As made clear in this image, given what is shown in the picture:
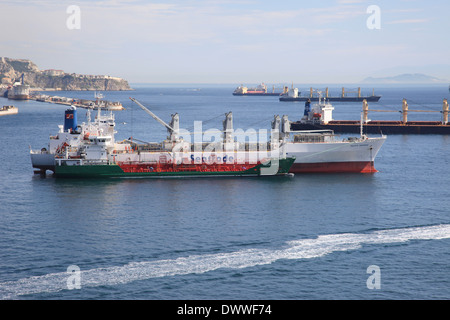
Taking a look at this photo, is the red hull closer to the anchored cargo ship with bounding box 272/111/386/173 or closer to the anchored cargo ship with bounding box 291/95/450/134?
the anchored cargo ship with bounding box 272/111/386/173

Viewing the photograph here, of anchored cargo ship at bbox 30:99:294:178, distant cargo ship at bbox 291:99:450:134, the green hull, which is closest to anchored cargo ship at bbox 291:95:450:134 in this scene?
distant cargo ship at bbox 291:99:450:134

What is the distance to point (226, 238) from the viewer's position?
38.0 m

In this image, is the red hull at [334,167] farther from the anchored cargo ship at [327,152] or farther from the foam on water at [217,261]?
the foam on water at [217,261]

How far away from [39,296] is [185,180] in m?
31.5

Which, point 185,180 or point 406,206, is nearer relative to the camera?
point 406,206

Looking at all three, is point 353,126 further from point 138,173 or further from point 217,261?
point 217,261

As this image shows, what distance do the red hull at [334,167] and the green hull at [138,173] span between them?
257 centimetres

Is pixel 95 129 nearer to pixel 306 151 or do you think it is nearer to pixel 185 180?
pixel 185 180

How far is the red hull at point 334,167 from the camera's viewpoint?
211 feet

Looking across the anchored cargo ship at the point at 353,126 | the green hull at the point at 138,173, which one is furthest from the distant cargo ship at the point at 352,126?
the green hull at the point at 138,173

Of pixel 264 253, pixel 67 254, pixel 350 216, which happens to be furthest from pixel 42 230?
pixel 350 216

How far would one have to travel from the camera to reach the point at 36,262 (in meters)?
33.2

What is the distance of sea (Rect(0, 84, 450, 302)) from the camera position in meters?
30.3

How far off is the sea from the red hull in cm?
268
